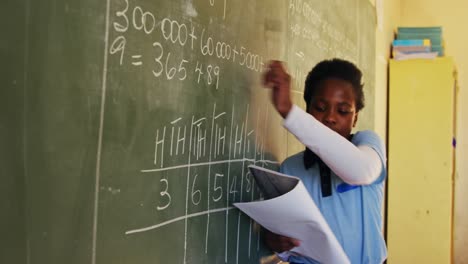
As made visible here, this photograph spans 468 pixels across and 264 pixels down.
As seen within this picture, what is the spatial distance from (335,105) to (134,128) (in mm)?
683

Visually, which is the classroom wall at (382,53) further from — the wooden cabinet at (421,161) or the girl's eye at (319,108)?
the girl's eye at (319,108)

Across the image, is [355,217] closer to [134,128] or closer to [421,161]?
[134,128]

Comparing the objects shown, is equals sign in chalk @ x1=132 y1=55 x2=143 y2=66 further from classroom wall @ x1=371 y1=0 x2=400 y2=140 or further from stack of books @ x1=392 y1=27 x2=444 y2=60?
stack of books @ x1=392 y1=27 x2=444 y2=60

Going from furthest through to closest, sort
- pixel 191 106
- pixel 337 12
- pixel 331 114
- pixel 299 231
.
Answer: pixel 337 12 → pixel 331 114 → pixel 299 231 → pixel 191 106

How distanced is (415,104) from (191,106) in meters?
3.39

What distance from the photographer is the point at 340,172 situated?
114 cm

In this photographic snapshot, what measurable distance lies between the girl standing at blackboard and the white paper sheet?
82 millimetres

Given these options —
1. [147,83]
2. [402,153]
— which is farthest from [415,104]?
[147,83]

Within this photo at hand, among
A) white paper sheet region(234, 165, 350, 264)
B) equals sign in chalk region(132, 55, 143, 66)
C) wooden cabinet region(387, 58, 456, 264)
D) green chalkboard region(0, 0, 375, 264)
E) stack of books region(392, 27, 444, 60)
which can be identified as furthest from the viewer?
stack of books region(392, 27, 444, 60)

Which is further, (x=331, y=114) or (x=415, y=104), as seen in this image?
(x=415, y=104)

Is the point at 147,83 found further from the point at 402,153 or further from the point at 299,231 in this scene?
the point at 402,153

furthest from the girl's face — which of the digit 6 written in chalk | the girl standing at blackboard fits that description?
the digit 6 written in chalk

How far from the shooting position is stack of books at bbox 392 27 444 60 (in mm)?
4055

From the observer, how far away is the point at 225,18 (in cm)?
123
